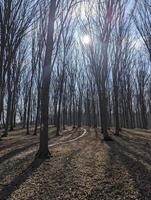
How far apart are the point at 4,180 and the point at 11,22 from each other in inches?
359

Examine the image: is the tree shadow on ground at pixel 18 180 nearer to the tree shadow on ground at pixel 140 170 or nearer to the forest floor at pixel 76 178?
the forest floor at pixel 76 178

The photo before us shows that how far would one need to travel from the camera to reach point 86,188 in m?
5.83

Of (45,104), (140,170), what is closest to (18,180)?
(140,170)

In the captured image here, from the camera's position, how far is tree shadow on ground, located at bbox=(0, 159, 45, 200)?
565cm

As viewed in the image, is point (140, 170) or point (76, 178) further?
point (140, 170)

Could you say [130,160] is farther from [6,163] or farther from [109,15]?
[109,15]

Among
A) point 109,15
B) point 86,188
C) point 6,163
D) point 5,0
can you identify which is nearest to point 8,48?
point 5,0

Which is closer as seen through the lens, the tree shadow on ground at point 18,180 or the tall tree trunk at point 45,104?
the tree shadow on ground at point 18,180

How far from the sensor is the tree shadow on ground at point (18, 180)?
5.65 meters

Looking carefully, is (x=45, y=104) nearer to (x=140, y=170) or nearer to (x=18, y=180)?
(x=18, y=180)

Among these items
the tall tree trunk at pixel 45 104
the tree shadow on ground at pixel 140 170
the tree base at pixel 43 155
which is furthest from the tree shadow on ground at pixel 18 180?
the tree shadow on ground at pixel 140 170

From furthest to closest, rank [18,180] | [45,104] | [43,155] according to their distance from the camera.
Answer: [45,104]
[43,155]
[18,180]

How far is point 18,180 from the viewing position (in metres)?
6.60

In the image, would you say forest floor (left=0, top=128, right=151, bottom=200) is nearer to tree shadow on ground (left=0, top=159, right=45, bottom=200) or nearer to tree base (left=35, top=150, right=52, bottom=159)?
tree shadow on ground (left=0, top=159, right=45, bottom=200)
